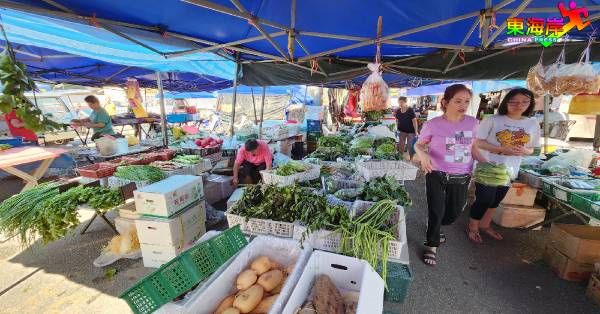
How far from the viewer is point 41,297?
2.88 m

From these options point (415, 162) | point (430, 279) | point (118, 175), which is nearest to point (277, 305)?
point (430, 279)

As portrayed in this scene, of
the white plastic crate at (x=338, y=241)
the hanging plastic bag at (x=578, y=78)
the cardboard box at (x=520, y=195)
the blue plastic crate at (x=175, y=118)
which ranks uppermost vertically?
the hanging plastic bag at (x=578, y=78)

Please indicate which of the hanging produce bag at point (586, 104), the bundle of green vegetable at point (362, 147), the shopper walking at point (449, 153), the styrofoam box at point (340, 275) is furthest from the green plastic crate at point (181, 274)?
the hanging produce bag at point (586, 104)

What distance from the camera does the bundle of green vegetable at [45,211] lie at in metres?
3.01

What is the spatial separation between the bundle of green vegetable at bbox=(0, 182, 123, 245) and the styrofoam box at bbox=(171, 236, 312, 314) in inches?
104

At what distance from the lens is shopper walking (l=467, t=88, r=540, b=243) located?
321 centimetres

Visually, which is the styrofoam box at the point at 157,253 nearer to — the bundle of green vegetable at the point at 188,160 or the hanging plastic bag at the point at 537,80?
the bundle of green vegetable at the point at 188,160

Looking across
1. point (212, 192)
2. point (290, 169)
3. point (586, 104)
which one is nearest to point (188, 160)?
point (212, 192)

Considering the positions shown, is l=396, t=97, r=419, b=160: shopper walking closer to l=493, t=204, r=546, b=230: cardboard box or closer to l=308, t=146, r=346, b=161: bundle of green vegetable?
l=308, t=146, r=346, b=161: bundle of green vegetable

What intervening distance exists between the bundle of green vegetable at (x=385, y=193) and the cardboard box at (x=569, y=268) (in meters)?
2.07

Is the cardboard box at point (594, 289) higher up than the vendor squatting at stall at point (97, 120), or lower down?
lower down

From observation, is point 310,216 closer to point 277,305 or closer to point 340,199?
point 340,199

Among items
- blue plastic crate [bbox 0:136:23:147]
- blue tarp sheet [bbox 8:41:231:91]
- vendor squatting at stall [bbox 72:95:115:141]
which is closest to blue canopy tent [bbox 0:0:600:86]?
vendor squatting at stall [bbox 72:95:115:141]

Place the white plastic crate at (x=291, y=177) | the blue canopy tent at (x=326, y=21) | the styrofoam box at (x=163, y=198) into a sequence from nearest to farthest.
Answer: the blue canopy tent at (x=326, y=21) < the styrofoam box at (x=163, y=198) < the white plastic crate at (x=291, y=177)
